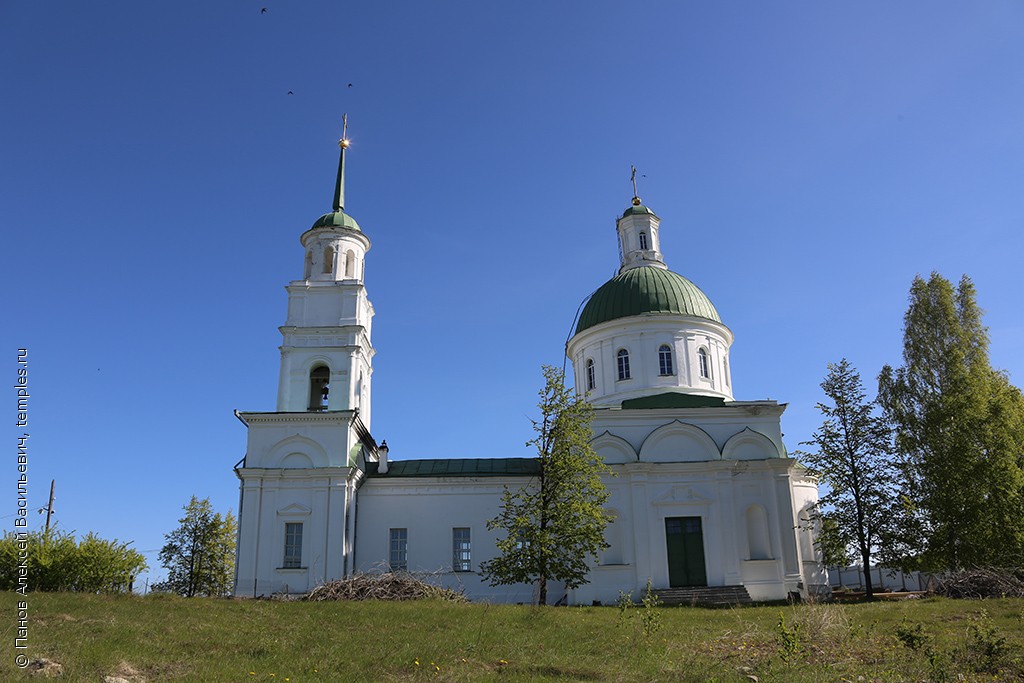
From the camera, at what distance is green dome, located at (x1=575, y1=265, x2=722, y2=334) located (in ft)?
105

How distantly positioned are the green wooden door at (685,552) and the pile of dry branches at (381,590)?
27.1ft

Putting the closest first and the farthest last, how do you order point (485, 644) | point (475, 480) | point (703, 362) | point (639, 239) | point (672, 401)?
point (485, 644), point (475, 480), point (672, 401), point (703, 362), point (639, 239)

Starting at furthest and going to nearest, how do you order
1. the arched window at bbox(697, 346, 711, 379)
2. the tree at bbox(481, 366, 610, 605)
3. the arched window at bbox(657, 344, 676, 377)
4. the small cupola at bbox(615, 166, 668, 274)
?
1. the small cupola at bbox(615, 166, 668, 274)
2. the arched window at bbox(697, 346, 711, 379)
3. the arched window at bbox(657, 344, 676, 377)
4. the tree at bbox(481, 366, 610, 605)

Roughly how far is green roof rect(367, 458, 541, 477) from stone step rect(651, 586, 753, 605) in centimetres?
631

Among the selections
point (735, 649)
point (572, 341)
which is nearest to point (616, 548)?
point (572, 341)

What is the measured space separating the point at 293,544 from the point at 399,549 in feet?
12.6

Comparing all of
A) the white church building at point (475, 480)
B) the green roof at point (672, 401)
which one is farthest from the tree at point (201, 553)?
the green roof at point (672, 401)

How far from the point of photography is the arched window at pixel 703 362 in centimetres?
3156

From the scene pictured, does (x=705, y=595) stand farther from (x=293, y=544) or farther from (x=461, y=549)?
(x=293, y=544)

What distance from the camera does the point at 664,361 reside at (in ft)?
103

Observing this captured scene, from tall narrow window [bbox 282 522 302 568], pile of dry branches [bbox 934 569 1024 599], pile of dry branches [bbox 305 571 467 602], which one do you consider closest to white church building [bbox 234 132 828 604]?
tall narrow window [bbox 282 522 302 568]

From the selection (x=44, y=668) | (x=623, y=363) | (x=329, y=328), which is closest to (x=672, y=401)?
(x=623, y=363)

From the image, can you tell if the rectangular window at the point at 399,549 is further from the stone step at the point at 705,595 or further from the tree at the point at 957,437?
the tree at the point at 957,437

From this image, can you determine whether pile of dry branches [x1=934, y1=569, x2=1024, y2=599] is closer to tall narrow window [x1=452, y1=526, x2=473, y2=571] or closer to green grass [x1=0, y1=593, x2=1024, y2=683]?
green grass [x1=0, y1=593, x2=1024, y2=683]
